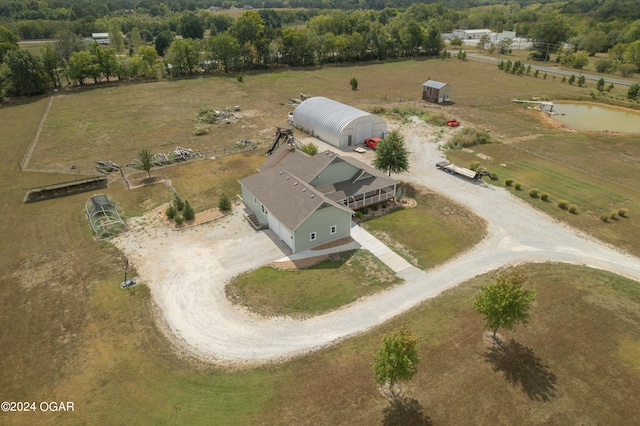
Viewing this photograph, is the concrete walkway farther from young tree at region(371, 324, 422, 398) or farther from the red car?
the red car

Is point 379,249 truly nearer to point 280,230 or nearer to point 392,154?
point 280,230

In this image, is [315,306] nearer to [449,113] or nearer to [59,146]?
[59,146]

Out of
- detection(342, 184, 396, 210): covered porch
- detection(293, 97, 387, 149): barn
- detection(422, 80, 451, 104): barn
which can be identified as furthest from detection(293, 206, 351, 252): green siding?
detection(422, 80, 451, 104): barn

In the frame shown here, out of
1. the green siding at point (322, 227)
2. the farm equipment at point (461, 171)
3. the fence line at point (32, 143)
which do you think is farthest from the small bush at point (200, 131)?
the farm equipment at point (461, 171)

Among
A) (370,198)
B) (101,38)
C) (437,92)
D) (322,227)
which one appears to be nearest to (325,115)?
(370,198)

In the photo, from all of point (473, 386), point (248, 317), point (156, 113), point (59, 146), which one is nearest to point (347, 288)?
point (248, 317)

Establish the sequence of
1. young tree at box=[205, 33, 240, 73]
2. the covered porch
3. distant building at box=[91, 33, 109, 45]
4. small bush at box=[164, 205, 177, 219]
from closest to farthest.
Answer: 1. small bush at box=[164, 205, 177, 219]
2. the covered porch
3. young tree at box=[205, 33, 240, 73]
4. distant building at box=[91, 33, 109, 45]
